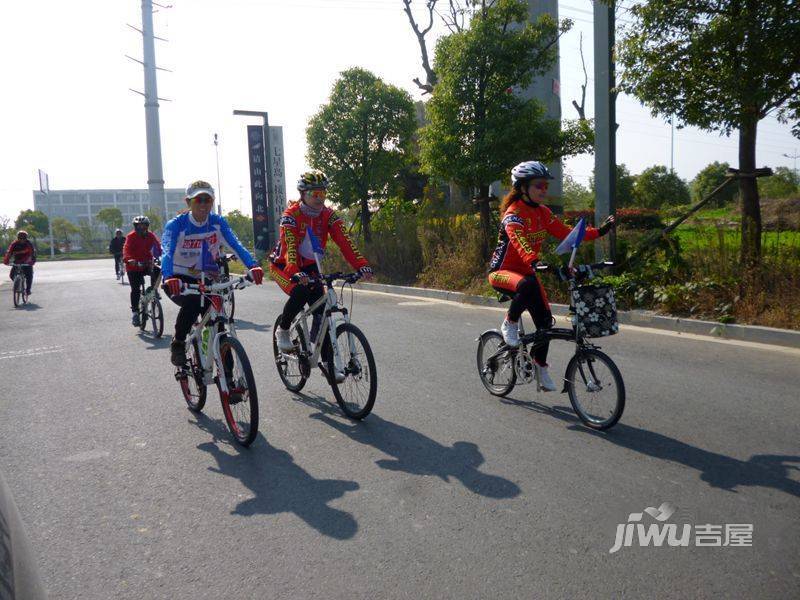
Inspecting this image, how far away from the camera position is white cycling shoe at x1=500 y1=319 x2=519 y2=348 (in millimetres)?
5590

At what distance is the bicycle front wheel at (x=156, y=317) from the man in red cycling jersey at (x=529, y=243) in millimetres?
6691

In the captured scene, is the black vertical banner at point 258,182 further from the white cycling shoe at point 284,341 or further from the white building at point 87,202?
the white building at point 87,202

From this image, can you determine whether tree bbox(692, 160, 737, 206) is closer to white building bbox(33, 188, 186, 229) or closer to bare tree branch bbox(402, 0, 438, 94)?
bare tree branch bbox(402, 0, 438, 94)

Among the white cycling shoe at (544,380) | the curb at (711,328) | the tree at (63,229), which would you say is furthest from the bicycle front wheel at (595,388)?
the tree at (63,229)

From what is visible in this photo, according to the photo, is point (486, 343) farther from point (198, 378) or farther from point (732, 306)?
point (732, 306)

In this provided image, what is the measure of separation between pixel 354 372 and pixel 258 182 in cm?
2380

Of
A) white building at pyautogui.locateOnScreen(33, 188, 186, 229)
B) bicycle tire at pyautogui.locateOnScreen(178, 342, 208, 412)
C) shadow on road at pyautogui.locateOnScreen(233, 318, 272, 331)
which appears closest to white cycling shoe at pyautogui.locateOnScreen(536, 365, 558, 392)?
bicycle tire at pyautogui.locateOnScreen(178, 342, 208, 412)

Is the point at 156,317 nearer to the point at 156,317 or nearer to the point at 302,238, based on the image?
the point at 156,317

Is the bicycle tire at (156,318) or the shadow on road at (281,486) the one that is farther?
the bicycle tire at (156,318)

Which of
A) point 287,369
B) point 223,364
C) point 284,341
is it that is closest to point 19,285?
point 287,369

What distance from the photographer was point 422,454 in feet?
15.3

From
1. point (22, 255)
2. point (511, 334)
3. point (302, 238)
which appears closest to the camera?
point (511, 334)

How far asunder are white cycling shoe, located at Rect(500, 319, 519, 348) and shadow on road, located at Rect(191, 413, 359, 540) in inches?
78.4

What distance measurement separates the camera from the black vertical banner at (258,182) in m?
28.0
